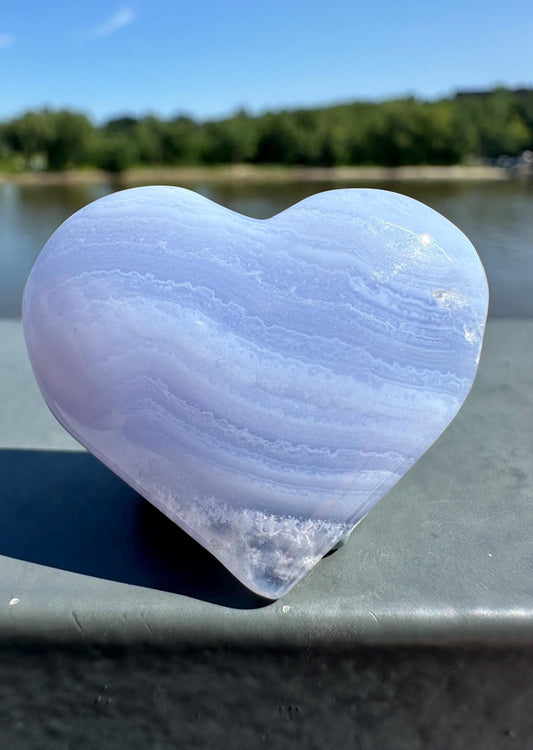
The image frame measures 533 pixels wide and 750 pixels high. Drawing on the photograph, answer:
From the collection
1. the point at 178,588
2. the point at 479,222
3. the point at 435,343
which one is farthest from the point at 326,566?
the point at 479,222

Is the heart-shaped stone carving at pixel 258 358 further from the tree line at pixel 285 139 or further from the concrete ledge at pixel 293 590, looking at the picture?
the tree line at pixel 285 139

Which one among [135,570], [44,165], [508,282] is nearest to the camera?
[135,570]

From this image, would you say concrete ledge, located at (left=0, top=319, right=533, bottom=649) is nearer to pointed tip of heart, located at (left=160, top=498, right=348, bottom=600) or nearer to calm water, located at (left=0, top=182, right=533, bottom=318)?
pointed tip of heart, located at (left=160, top=498, right=348, bottom=600)

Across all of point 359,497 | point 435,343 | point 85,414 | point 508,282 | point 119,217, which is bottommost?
point 508,282

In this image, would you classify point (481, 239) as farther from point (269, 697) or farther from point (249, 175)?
point (249, 175)

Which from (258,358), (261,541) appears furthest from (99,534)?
(258,358)

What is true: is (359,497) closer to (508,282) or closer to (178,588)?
(178,588)

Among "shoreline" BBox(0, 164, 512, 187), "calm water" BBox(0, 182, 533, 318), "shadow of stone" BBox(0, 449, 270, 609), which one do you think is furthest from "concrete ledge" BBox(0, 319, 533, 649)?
"shoreline" BBox(0, 164, 512, 187)
